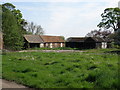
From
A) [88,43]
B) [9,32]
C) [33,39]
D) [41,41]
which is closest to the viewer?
[9,32]

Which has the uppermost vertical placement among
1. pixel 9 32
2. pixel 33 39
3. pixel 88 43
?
pixel 9 32

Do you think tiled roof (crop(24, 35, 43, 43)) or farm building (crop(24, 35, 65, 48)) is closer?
farm building (crop(24, 35, 65, 48))

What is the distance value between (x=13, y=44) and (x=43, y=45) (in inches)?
1009

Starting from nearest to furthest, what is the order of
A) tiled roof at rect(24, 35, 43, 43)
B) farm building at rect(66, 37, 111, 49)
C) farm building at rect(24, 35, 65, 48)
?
farm building at rect(24, 35, 65, 48)
tiled roof at rect(24, 35, 43, 43)
farm building at rect(66, 37, 111, 49)

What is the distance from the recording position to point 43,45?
5556cm

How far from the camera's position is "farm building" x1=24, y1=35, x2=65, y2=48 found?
50.1 metres

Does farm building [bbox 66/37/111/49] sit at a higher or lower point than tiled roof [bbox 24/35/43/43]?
lower

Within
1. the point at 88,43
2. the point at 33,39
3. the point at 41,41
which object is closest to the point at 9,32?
the point at 33,39

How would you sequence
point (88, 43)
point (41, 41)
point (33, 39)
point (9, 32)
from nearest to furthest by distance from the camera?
point (9, 32), point (33, 39), point (88, 43), point (41, 41)

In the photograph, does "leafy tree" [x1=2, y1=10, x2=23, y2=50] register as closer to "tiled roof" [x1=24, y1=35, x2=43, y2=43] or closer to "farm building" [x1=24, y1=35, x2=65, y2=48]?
"farm building" [x1=24, y1=35, x2=65, y2=48]

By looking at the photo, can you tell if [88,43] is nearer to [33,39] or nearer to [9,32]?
[33,39]

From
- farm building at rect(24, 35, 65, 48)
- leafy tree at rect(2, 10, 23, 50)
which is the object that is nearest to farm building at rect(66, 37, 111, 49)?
A: farm building at rect(24, 35, 65, 48)

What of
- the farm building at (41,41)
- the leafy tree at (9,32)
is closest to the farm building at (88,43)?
the farm building at (41,41)

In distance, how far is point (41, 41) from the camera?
179 feet
